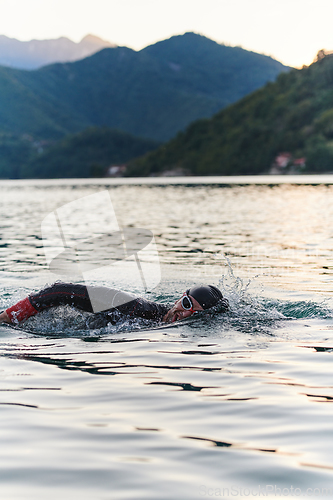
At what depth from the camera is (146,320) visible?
8578 millimetres

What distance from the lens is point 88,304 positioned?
7.93 metres

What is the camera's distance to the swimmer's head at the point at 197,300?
8148 mm

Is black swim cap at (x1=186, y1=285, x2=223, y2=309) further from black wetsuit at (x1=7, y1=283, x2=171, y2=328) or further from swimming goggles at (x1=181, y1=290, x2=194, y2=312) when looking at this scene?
black wetsuit at (x1=7, y1=283, x2=171, y2=328)

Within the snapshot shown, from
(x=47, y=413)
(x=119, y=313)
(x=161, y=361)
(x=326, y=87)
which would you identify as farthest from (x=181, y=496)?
(x=326, y=87)

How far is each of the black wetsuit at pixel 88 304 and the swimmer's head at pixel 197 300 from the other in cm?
50

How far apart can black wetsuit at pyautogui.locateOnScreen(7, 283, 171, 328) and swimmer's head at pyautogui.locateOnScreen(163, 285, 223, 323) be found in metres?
0.50

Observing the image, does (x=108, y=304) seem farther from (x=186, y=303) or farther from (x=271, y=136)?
(x=271, y=136)

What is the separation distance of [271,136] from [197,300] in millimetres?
162989

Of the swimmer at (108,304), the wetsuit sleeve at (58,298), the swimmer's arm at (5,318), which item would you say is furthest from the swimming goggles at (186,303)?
the swimmer's arm at (5,318)

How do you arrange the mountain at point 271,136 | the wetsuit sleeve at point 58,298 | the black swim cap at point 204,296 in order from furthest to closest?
the mountain at point 271,136
the black swim cap at point 204,296
the wetsuit sleeve at point 58,298

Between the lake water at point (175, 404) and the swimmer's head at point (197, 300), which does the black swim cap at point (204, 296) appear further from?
the lake water at point (175, 404)

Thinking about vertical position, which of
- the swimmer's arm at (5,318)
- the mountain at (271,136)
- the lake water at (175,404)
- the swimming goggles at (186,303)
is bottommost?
the lake water at (175,404)

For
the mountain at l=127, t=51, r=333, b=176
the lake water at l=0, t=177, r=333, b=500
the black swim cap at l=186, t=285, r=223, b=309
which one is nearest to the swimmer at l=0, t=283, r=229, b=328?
the black swim cap at l=186, t=285, r=223, b=309

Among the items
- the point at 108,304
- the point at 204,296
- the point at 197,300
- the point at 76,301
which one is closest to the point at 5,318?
the point at 76,301
